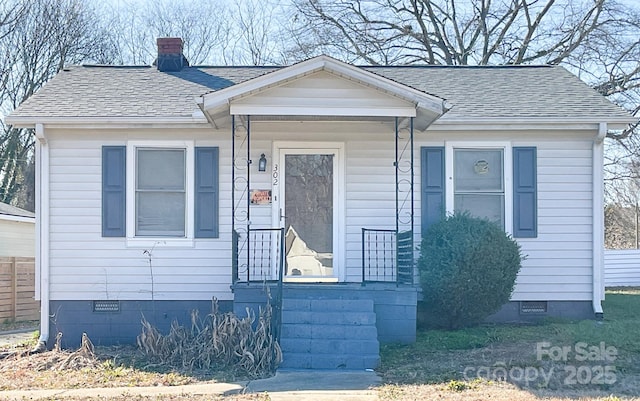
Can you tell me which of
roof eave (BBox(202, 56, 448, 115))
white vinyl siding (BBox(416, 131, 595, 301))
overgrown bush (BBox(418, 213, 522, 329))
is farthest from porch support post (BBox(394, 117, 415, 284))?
roof eave (BBox(202, 56, 448, 115))

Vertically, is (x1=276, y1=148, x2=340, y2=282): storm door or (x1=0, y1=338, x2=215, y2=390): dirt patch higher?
(x1=276, y1=148, x2=340, y2=282): storm door

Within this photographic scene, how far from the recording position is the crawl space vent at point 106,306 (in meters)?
10.2

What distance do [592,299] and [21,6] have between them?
2290cm

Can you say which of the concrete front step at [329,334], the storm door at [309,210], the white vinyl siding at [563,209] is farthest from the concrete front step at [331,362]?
the white vinyl siding at [563,209]

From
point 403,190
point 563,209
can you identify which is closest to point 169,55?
point 403,190

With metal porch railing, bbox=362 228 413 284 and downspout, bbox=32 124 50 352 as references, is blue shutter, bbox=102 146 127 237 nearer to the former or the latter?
downspout, bbox=32 124 50 352

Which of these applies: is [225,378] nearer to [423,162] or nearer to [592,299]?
[423,162]

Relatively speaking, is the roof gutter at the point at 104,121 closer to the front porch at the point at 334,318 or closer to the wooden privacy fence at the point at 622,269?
the front porch at the point at 334,318

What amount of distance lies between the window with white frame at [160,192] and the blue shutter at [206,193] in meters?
0.21

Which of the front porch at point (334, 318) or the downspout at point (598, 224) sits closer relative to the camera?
the front porch at point (334, 318)

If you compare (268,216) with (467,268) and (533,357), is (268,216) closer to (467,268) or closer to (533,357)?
(467,268)

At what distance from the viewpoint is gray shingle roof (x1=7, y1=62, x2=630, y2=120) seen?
10.2 meters

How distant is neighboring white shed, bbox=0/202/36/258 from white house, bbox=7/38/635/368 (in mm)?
8436

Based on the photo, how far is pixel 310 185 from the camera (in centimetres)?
1044
